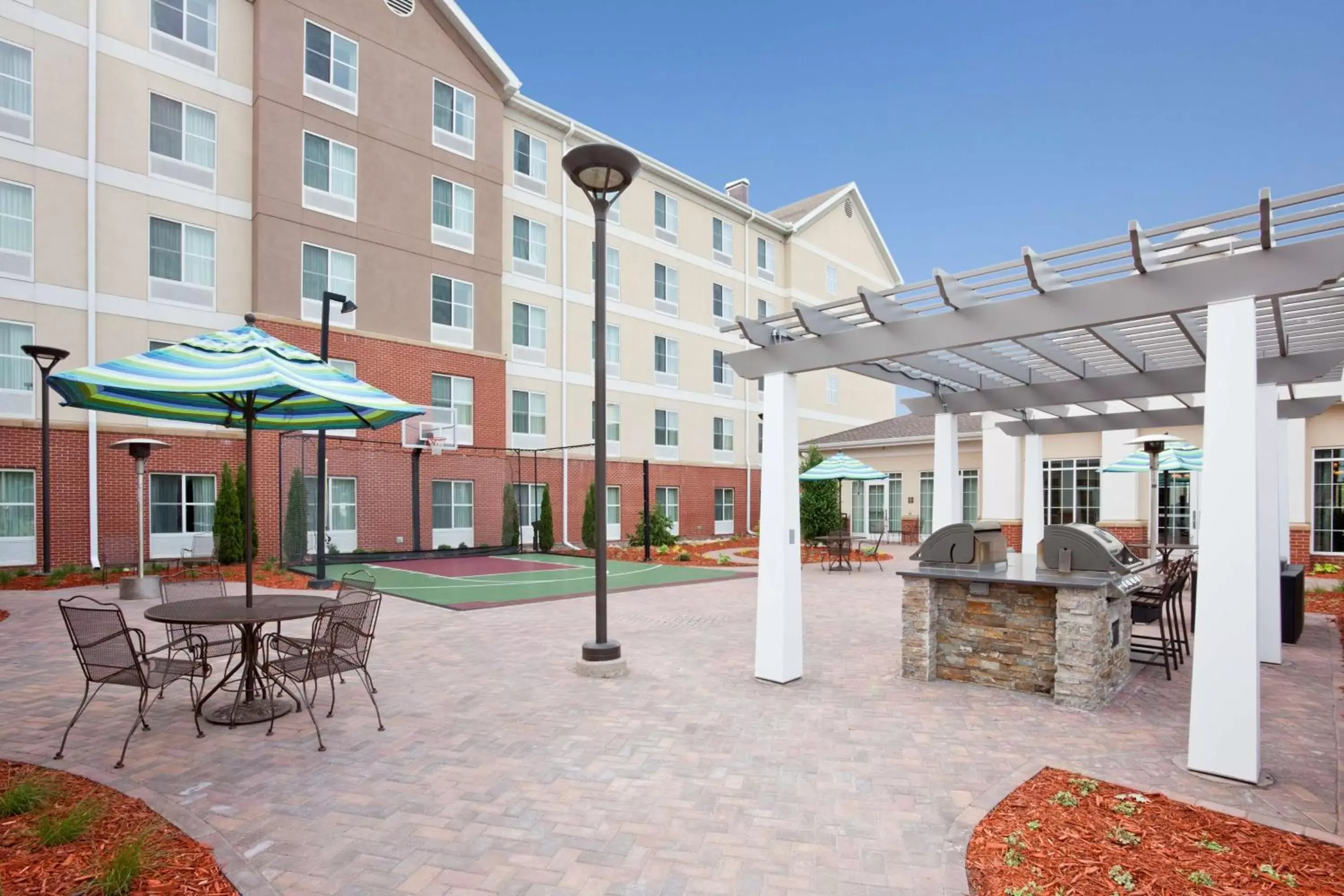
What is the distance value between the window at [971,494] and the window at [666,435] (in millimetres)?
10386

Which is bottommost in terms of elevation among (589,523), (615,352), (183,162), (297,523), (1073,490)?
(589,523)

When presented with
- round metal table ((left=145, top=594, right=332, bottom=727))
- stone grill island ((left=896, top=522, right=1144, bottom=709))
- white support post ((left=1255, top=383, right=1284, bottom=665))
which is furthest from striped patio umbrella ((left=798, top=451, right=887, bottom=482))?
round metal table ((left=145, top=594, right=332, bottom=727))

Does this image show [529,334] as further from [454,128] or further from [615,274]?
[454,128]

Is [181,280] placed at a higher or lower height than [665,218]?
lower

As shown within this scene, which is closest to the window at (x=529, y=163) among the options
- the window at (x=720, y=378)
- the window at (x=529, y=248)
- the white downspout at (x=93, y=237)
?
the window at (x=529, y=248)

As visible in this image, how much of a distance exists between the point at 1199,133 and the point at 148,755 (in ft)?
98.6

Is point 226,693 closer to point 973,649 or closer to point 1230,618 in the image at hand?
point 973,649

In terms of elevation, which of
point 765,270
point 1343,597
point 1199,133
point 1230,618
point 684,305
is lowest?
point 1343,597

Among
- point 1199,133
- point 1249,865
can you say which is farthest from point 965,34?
point 1249,865

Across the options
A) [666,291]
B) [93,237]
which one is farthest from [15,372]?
[666,291]

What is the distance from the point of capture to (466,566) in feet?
58.5

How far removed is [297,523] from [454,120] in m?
12.9

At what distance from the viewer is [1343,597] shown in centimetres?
1193

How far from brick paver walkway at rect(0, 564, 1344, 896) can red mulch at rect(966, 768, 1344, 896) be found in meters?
0.27
